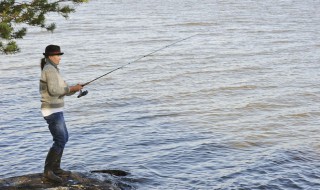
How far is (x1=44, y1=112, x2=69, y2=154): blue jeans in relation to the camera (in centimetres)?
957

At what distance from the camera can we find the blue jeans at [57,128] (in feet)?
31.4

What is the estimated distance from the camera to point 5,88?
2173cm

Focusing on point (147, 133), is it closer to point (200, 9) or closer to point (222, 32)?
point (222, 32)

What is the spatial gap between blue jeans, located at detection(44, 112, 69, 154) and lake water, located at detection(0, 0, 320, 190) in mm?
1389

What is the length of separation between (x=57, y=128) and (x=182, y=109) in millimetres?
8930

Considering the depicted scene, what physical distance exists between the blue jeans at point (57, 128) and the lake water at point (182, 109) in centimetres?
139

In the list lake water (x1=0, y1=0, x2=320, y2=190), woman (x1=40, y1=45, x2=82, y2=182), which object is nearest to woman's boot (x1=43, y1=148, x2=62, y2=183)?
woman (x1=40, y1=45, x2=82, y2=182)

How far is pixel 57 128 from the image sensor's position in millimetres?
9641

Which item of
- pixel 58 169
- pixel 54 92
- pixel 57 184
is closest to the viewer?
pixel 54 92

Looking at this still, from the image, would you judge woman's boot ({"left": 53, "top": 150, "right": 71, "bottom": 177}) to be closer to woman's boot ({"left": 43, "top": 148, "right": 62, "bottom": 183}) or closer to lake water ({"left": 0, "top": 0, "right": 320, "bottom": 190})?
woman's boot ({"left": 43, "top": 148, "right": 62, "bottom": 183})

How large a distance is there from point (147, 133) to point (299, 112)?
16.0 feet

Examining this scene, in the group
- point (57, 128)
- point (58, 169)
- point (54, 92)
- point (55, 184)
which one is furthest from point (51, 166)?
point (54, 92)

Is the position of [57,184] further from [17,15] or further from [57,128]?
[17,15]

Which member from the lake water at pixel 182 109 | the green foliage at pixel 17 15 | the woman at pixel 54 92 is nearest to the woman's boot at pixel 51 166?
the woman at pixel 54 92
